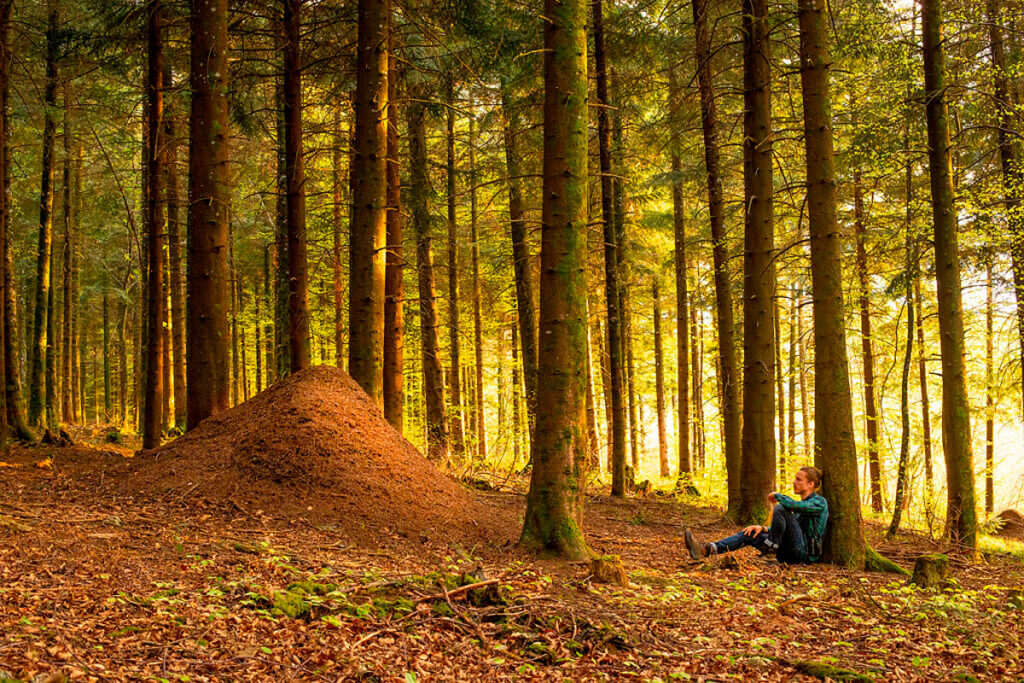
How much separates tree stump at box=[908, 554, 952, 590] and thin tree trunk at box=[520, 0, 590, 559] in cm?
357

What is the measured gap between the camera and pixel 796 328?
30.9m

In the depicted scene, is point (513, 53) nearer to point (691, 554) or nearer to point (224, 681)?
point (691, 554)

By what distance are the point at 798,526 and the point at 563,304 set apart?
3980 millimetres

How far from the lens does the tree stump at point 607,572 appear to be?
6320mm

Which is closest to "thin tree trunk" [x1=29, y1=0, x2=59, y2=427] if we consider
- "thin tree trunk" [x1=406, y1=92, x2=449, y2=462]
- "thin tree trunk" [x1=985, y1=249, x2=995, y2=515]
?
"thin tree trunk" [x1=406, y1=92, x2=449, y2=462]

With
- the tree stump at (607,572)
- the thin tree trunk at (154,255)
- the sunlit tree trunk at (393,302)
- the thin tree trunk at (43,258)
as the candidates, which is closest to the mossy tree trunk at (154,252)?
the thin tree trunk at (154,255)

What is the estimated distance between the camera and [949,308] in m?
10.1

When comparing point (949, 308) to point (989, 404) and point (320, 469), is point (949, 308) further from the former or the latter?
point (989, 404)

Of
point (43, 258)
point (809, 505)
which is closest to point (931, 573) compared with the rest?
point (809, 505)

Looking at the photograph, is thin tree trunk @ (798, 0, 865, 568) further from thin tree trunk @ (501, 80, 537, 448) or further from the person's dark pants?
thin tree trunk @ (501, 80, 537, 448)

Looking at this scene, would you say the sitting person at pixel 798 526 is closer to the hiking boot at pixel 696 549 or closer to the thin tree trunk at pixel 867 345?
the hiking boot at pixel 696 549

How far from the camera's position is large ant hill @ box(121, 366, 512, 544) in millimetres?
7172

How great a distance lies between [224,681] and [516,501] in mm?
8681

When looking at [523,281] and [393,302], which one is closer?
[393,302]
